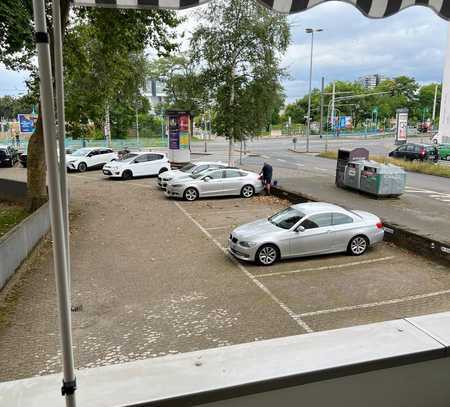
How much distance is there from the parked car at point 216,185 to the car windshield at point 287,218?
7.65 metres

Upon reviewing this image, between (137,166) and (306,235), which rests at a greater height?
(137,166)

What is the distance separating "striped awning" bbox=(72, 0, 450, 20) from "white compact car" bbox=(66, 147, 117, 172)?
1051 inches

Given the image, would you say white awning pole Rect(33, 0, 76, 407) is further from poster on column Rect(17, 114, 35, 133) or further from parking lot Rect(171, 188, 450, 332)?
poster on column Rect(17, 114, 35, 133)

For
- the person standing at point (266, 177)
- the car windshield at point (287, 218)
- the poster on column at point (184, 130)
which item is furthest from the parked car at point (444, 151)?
the car windshield at point (287, 218)

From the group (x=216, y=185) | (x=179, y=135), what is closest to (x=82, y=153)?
(x=179, y=135)

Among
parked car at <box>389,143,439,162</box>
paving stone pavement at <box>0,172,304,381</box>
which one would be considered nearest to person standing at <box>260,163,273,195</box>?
paving stone pavement at <box>0,172,304,381</box>

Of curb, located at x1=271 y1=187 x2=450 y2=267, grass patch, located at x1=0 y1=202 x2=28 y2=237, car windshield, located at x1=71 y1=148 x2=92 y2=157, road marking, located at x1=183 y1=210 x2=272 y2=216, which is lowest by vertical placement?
road marking, located at x1=183 y1=210 x2=272 y2=216

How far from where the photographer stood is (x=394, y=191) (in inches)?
729

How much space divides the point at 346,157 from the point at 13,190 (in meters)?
14.9

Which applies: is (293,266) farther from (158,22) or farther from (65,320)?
(158,22)

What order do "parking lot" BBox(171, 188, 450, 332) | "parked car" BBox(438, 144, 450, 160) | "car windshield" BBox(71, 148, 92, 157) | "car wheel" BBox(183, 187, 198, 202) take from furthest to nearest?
"parked car" BBox(438, 144, 450, 160), "car windshield" BBox(71, 148, 92, 157), "car wheel" BBox(183, 187, 198, 202), "parking lot" BBox(171, 188, 450, 332)

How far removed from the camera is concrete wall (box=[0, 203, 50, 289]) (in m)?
8.73

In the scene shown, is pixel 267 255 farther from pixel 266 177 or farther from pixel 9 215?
pixel 266 177

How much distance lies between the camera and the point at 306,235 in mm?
10852
